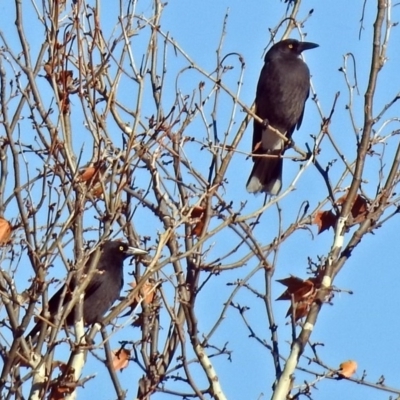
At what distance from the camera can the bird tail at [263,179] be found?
8242 mm

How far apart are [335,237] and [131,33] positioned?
66.8 inches

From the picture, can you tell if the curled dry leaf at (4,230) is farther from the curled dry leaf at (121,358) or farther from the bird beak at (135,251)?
the bird beak at (135,251)

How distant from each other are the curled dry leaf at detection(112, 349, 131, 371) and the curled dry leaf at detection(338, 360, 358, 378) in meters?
1.30

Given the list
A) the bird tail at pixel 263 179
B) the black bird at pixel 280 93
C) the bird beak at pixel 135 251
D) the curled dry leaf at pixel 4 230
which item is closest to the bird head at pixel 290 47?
the black bird at pixel 280 93

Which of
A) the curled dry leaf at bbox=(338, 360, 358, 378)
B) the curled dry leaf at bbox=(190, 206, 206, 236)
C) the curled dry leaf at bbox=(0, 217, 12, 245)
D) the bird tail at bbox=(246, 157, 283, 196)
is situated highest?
the bird tail at bbox=(246, 157, 283, 196)

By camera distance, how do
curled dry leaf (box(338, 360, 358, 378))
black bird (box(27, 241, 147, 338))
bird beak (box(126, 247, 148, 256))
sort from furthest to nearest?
black bird (box(27, 241, 147, 338)), bird beak (box(126, 247, 148, 256)), curled dry leaf (box(338, 360, 358, 378))

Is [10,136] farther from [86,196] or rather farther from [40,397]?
[40,397]

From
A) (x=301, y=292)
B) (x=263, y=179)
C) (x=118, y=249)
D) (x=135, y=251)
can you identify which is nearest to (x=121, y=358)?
(x=135, y=251)

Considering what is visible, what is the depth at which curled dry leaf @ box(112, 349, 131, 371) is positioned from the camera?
5.21 m

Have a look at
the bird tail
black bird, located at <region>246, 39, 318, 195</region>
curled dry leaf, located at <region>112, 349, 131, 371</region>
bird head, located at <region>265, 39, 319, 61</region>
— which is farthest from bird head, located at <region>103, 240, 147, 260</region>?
bird head, located at <region>265, 39, 319, 61</region>

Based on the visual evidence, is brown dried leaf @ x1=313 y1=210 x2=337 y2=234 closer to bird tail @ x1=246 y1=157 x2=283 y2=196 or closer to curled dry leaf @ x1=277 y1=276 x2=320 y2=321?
curled dry leaf @ x1=277 y1=276 x2=320 y2=321

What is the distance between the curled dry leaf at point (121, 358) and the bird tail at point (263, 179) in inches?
126

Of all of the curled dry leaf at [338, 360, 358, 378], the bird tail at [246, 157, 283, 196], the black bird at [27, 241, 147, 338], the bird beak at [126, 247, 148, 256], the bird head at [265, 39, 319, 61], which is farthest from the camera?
the bird head at [265, 39, 319, 61]

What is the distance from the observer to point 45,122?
4.68 m
